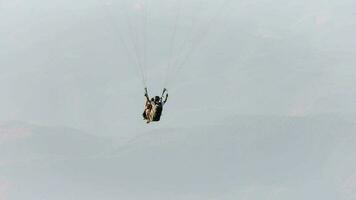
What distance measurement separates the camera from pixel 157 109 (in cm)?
6022
